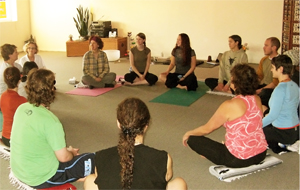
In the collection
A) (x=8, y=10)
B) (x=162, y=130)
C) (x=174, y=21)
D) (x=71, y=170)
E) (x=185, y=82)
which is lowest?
(x=162, y=130)

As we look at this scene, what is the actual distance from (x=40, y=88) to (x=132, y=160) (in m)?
0.88

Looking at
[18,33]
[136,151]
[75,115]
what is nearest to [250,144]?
[136,151]

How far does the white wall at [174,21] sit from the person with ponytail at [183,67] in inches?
109

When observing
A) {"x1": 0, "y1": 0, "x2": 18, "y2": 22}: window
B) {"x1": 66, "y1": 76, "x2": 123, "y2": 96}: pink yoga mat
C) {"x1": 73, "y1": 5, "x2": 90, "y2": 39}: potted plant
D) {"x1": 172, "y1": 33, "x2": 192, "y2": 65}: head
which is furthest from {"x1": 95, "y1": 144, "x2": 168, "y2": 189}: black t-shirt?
{"x1": 0, "y1": 0, "x2": 18, "y2": 22}: window

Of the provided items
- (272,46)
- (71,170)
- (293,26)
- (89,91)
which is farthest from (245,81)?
(293,26)

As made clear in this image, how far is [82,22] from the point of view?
29.5ft

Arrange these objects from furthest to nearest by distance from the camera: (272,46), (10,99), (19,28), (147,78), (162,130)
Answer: (19,28), (147,78), (272,46), (162,130), (10,99)

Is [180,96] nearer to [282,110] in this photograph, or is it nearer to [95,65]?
[95,65]

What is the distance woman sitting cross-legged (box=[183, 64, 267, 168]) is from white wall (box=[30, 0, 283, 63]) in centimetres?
536

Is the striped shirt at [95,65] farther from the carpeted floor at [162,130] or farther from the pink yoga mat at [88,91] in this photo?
the carpeted floor at [162,130]

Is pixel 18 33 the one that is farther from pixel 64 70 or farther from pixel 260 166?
pixel 260 166

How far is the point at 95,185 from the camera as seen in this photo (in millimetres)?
1868

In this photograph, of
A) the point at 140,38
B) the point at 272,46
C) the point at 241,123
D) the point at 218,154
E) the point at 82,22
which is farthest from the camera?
the point at 82,22

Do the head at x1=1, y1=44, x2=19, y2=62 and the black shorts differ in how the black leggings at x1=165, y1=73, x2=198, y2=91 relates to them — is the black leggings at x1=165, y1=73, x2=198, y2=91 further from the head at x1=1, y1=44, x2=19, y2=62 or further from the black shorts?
the black shorts
